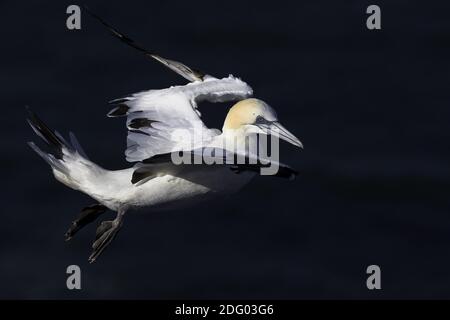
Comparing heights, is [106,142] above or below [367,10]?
below

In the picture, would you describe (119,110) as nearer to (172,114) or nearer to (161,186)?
(172,114)

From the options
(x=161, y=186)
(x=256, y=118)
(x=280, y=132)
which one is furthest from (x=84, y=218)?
(x=280, y=132)

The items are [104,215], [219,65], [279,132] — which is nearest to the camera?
[279,132]

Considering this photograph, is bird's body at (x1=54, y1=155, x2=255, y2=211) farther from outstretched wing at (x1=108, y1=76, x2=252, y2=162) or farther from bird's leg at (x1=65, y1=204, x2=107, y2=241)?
bird's leg at (x1=65, y1=204, x2=107, y2=241)

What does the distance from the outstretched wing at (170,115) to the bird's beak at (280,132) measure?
1.91 feet

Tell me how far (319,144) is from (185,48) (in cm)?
264

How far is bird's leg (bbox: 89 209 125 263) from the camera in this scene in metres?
17.1

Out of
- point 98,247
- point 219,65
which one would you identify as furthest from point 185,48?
point 98,247

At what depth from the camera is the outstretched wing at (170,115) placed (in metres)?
16.0

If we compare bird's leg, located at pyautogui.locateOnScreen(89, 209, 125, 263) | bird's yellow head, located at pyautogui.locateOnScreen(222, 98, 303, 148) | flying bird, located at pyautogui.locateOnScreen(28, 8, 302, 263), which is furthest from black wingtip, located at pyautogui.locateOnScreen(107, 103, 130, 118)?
bird's yellow head, located at pyautogui.locateOnScreen(222, 98, 303, 148)

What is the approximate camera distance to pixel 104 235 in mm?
17156

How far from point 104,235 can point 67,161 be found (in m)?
0.93

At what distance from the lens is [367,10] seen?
877 inches

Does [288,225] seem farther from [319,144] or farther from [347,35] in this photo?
[347,35]
